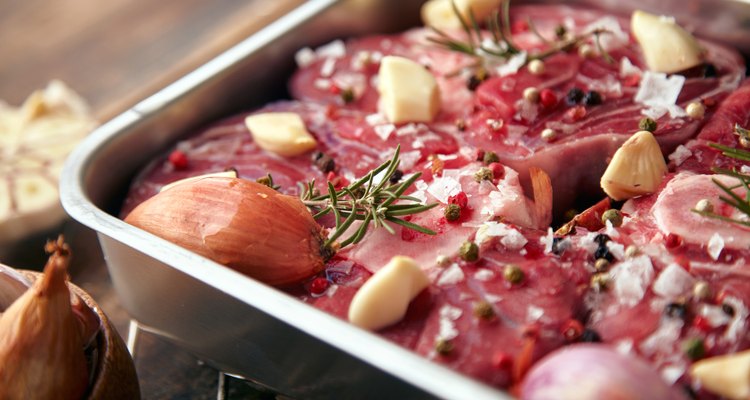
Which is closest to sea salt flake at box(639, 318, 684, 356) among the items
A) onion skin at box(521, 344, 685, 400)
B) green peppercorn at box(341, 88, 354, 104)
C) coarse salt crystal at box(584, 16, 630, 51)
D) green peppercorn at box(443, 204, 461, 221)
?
onion skin at box(521, 344, 685, 400)

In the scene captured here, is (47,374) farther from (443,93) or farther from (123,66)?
(123,66)

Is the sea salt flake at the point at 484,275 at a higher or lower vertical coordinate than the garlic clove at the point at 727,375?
lower

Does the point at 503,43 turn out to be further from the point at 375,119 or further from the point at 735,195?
the point at 735,195

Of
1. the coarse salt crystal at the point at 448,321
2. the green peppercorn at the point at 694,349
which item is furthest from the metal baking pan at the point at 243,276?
the green peppercorn at the point at 694,349

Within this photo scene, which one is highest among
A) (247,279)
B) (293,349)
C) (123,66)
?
(247,279)

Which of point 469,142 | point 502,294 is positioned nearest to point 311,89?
point 469,142

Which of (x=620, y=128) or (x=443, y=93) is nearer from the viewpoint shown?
(x=620, y=128)

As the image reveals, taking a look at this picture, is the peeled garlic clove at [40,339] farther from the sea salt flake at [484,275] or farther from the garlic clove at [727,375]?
the garlic clove at [727,375]
